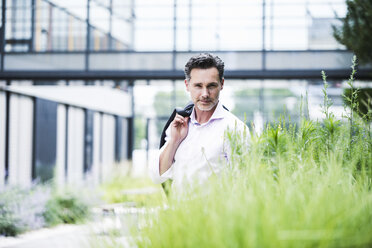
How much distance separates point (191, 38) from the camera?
10.8 metres

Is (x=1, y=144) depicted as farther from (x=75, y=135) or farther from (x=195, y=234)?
(x=195, y=234)

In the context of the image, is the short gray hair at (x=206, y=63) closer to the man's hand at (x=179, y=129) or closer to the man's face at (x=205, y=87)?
the man's face at (x=205, y=87)

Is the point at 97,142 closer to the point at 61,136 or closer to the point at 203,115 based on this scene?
the point at 61,136

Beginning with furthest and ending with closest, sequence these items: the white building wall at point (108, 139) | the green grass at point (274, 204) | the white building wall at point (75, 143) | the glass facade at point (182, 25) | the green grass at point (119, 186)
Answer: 1. the white building wall at point (108, 139)
2. the white building wall at point (75, 143)
3. the green grass at point (119, 186)
4. the glass facade at point (182, 25)
5. the green grass at point (274, 204)

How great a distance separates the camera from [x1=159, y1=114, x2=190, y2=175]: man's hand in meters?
2.63

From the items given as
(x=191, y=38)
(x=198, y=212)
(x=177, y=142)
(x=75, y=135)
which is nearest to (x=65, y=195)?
(x=191, y=38)

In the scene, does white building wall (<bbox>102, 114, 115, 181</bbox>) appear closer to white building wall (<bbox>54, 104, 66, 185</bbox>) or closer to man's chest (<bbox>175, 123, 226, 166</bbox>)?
white building wall (<bbox>54, 104, 66, 185</bbox>)

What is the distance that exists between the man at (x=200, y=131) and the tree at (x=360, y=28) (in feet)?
19.0

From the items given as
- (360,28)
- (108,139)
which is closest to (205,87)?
(360,28)

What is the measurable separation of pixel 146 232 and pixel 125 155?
15891mm

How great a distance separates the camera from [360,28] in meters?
8.23

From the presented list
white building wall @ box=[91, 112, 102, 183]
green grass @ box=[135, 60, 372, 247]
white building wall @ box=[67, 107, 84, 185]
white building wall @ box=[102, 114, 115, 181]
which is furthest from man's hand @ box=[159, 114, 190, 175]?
white building wall @ box=[102, 114, 115, 181]

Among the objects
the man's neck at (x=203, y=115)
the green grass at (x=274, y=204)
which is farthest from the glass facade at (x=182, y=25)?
the green grass at (x=274, y=204)

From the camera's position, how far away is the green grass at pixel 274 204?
60.7 inches
